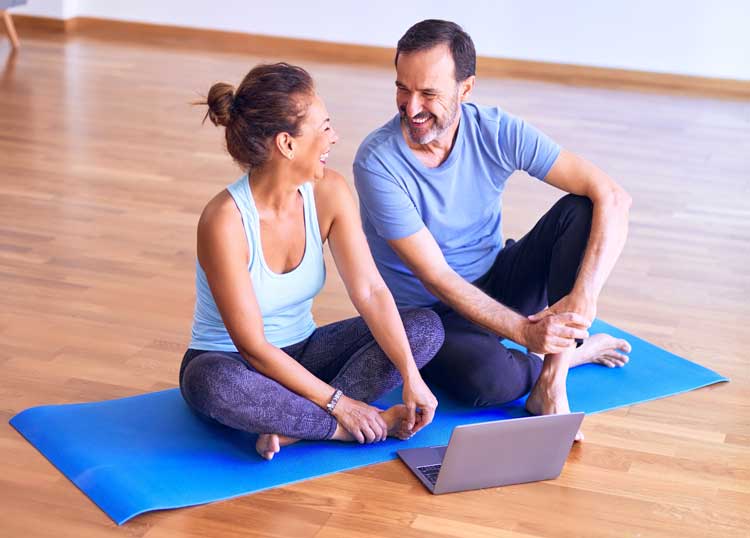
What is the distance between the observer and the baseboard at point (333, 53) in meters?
6.54

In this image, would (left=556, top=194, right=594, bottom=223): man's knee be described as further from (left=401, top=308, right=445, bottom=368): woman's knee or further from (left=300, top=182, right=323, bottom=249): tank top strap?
(left=300, top=182, right=323, bottom=249): tank top strap

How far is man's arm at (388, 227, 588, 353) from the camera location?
226 centimetres

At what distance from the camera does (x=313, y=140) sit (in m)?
2.08

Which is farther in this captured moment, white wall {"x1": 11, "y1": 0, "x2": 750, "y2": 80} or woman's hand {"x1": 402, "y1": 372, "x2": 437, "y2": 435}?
white wall {"x1": 11, "y1": 0, "x2": 750, "y2": 80}

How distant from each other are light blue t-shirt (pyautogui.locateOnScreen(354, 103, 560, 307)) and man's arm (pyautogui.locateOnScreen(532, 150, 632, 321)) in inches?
1.9

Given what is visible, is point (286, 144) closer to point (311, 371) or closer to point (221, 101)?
point (221, 101)

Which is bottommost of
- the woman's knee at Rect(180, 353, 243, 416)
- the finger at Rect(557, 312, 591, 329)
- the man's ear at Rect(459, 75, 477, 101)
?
the woman's knee at Rect(180, 353, 243, 416)

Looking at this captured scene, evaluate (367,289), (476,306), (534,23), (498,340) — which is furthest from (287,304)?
(534,23)

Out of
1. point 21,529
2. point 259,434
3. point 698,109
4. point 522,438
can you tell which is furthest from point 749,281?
point 698,109

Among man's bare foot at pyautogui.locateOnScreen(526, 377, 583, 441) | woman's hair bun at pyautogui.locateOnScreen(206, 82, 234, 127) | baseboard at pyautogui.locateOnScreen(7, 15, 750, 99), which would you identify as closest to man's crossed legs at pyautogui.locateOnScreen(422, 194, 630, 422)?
man's bare foot at pyautogui.locateOnScreen(526, 377, 583, 441)

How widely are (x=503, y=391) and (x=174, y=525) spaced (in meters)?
0.81

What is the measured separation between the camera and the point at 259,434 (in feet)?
7.12

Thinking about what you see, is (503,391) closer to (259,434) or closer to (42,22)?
(259,434)

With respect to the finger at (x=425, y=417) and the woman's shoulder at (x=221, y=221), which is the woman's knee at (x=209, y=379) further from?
the finger at (x=425, y=417)
